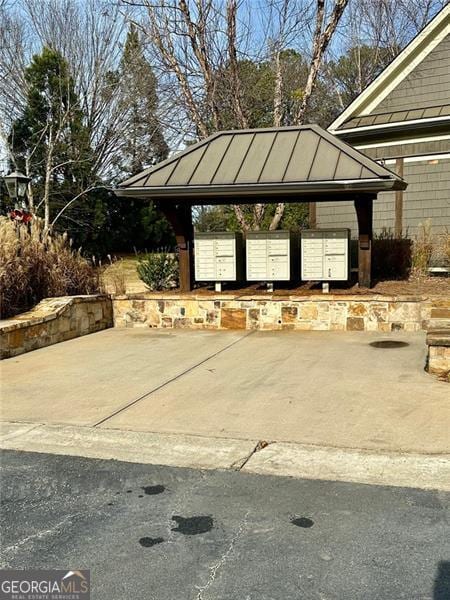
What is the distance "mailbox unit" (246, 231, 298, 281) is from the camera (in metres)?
9.77

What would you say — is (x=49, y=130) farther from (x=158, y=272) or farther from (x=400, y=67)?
(x=400, y=67)

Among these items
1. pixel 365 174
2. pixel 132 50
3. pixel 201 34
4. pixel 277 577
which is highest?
pixel 132 50

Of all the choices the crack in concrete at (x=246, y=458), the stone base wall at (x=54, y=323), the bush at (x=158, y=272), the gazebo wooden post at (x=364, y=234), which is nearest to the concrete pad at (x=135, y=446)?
the crack in concrete at (x=246, y=458)

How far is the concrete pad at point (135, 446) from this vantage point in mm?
3943

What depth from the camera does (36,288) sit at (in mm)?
9188

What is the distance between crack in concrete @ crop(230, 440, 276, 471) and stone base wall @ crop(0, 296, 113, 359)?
4369 millimetres

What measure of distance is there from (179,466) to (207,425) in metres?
0.80

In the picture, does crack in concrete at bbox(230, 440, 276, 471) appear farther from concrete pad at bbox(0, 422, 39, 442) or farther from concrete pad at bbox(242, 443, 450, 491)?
concrete pad at bbox(0, 422, 39, 442)

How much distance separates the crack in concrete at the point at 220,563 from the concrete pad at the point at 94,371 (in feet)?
7.11

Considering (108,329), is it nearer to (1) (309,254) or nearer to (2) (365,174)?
(1) (309,254)

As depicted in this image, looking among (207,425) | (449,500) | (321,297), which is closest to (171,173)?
(321,297)

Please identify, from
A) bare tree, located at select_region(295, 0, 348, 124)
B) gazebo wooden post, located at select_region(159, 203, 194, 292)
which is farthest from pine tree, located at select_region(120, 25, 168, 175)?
gazebo wooden post, located at select_region(159, 203, 194, 292)

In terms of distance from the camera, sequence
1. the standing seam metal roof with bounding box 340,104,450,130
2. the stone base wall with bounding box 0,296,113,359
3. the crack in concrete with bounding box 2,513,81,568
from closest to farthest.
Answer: the crack in concrete with bounding box 2,513,81,568
the stone base wall with bounding box 0,296,113,359
the standing seam metal roof with bounding box 340,104,450,130

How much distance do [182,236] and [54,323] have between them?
2968 millimetres
